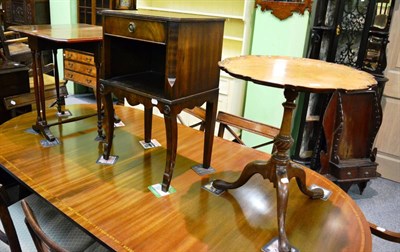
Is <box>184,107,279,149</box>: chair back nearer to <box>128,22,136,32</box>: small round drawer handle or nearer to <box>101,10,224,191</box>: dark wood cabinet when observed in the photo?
<box>101,10,224,191</box>: dark wood cabinet

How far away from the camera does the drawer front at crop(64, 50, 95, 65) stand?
4.24 meters

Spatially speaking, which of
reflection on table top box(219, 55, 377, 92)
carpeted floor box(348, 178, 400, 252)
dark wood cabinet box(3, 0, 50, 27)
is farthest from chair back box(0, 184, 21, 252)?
dark wood cabinet box(3, 0, 50, 27)

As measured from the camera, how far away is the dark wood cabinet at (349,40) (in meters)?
2.70

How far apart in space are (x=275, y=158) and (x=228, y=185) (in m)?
0.30

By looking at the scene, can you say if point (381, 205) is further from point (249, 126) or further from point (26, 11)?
point (26, 11)

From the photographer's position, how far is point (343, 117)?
2.67 meters

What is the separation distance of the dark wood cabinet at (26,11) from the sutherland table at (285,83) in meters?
4.33

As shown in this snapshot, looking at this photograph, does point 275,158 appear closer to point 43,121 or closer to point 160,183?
point 160,183

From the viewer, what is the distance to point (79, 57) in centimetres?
433

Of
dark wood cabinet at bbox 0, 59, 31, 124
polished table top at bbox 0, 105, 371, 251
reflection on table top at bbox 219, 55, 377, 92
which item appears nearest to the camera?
reflection on table top at bbox 219, 55, 377, 92

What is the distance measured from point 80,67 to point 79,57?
124mm

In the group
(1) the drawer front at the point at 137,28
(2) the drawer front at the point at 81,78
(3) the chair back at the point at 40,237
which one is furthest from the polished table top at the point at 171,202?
(2) the drawer front at the point at 81,78

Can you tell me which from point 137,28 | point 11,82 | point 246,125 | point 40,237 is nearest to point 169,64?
point 137,28

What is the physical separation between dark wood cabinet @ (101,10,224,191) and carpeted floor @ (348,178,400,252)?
147 centimetres
